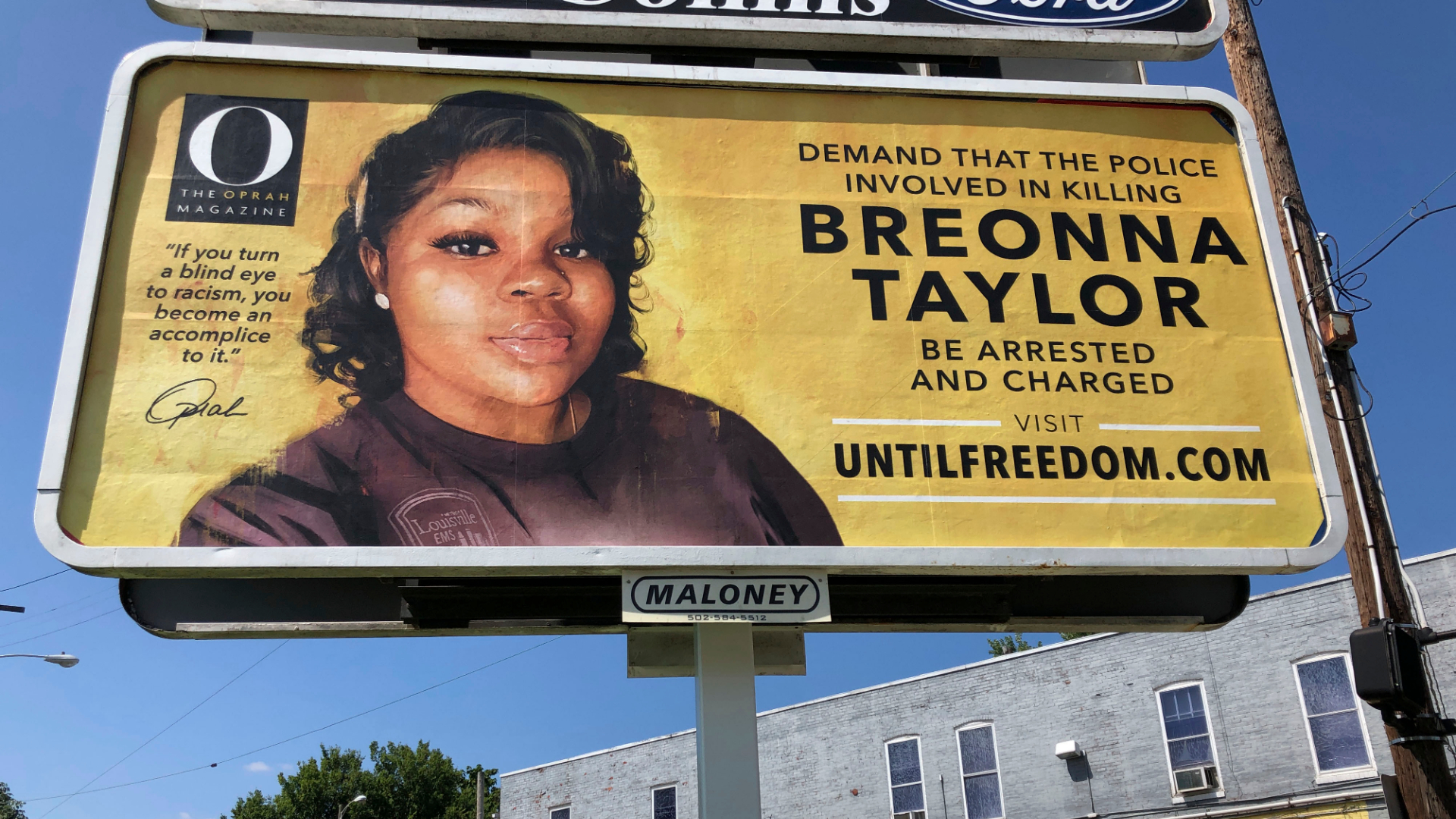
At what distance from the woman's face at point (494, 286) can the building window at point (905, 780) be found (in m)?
15.8

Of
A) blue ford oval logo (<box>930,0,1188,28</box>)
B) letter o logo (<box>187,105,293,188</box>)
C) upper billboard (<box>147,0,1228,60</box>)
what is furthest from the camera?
blue ford oval logo (<box>930,0,1188,28</box>)

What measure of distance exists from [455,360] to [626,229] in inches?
57.1

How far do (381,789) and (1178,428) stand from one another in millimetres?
51935

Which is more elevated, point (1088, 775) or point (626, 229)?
point (626, 229)

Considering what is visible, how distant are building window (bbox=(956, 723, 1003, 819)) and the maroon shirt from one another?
14.7 metres

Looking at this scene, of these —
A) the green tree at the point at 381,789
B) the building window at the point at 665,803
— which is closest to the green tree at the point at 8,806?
the green tree at the point at 381,789

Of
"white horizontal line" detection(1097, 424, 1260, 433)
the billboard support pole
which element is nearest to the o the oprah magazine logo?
the billboard support pole

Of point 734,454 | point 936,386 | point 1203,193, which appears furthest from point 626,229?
point 1203,193

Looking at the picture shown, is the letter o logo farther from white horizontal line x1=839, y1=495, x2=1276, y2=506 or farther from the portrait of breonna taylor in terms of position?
white horizontal line x1=839, y1=495, x2=1276, y2=506

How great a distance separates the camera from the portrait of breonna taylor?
656cm

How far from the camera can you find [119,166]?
7.29 metres

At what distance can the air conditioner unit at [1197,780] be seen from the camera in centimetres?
1702

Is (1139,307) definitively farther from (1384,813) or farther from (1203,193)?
(1384,813)
